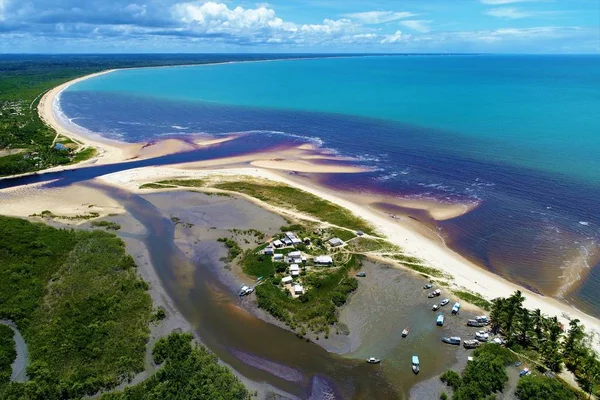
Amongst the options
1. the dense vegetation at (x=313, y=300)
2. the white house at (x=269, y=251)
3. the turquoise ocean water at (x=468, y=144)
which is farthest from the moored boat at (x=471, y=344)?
the white house at (x=269, y=251)

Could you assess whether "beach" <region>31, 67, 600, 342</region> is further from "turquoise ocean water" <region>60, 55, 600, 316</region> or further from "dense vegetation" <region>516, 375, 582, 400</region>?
"dense vegetation" <region>516, 375, 582, 400</region>

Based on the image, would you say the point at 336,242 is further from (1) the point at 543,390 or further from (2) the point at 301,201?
(1) the point at 543,390

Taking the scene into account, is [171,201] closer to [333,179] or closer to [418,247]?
[333,179]

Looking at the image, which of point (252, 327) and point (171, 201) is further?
point (171, 201)

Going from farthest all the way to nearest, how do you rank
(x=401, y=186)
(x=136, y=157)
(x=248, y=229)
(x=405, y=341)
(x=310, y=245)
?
(x=136, y=157), (x=401, y=186), (x=248, y=229), (x=310, y=245), (x=405, y=341)

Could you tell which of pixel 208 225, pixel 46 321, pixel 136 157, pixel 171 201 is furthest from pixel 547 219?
pixel 136 157

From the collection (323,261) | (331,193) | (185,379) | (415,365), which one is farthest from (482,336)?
(331,193)

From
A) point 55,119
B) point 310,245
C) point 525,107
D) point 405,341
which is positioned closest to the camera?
point 405,341
